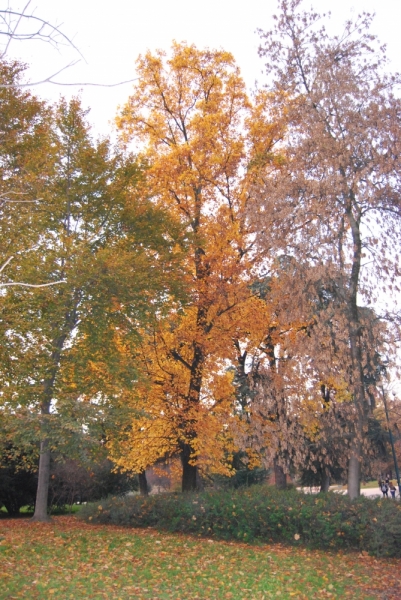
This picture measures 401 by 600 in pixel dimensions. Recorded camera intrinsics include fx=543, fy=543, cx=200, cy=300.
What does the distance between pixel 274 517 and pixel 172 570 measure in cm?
337

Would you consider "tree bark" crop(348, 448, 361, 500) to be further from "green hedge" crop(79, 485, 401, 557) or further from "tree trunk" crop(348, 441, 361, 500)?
"green hedge" crop(79, 485, 401, 557)

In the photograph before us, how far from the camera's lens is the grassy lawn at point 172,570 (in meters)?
7.45

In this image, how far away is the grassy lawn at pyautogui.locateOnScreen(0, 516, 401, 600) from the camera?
745 centimetres

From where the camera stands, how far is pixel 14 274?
39.5ft

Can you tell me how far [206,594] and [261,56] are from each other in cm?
1166

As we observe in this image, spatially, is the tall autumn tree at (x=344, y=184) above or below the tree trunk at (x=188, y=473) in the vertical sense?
above

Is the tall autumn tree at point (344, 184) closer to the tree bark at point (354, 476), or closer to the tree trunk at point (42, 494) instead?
the tree bark at point (354, 476)

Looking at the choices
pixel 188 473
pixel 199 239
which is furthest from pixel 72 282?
pixel 188 473

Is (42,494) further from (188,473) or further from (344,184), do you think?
(344,184)

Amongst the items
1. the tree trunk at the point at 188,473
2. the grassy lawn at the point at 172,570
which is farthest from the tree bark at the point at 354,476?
the tree trunk at the point at 188,473

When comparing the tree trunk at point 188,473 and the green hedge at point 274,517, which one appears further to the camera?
the tree trunk at point 188,473

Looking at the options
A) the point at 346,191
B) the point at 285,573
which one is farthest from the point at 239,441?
the point at 346,191

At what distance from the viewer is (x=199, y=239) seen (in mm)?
14969

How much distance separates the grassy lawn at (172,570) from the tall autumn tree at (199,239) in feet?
12.0
